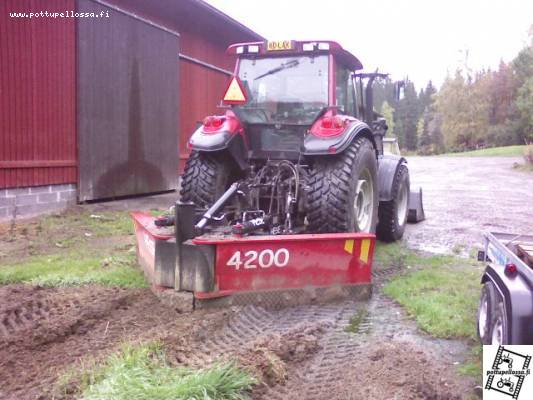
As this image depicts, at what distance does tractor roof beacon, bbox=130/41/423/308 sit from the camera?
13.4 feet

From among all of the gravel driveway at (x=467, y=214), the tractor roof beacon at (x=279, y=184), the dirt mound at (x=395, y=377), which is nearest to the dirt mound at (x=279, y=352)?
the dirt mound at (x=395, y=377)

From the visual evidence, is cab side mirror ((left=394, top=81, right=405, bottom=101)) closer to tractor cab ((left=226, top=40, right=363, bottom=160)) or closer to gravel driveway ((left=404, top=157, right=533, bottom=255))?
tractor cab ((left=226, top=40, right=363, bottom=160))

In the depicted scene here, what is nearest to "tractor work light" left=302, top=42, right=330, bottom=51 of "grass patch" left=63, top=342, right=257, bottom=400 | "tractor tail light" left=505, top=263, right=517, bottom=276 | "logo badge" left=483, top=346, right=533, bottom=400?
"tractor tail light" left=505, top=263, right=517, bottom=276

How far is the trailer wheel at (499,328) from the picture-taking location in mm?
2828

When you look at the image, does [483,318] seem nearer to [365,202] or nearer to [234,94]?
[365,202]

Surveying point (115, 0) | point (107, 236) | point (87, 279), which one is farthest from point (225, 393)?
point (115, 0)

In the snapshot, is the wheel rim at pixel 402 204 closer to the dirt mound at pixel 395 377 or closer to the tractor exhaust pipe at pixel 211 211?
the tractor exhaust pipe at pixel 211 211

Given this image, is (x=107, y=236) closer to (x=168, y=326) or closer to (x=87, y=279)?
(x=87, y=279)

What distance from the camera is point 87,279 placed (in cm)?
480

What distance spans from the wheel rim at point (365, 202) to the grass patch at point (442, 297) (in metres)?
0.71

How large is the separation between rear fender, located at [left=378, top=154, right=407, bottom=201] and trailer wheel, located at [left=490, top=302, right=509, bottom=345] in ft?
11.3

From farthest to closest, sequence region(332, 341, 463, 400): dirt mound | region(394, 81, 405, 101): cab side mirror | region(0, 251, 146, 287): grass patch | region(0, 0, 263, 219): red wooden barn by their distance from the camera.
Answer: region(0, 0, 263, 219): red wooden barn < region(394, 81, 405, 101): cab side mirror < region(0, 251, 146, 287): grass patch < region(332, 341, 463, 400): dirt mound

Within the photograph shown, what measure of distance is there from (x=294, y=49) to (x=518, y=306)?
11.9ft

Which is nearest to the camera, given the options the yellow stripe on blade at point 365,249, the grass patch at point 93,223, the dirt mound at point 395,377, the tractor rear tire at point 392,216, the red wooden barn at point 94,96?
the dirt mound at point 395,377
